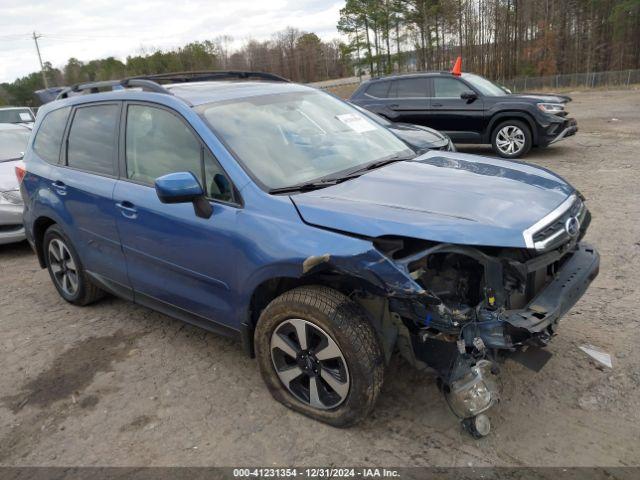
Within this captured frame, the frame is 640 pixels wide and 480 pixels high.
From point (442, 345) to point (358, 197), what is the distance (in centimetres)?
88

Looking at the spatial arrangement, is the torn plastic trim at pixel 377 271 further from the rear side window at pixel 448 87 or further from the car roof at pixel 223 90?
the rear side window at pixel 448 87

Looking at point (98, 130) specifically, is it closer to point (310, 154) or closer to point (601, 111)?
point (310, 154)

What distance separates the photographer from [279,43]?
8325 centimetres

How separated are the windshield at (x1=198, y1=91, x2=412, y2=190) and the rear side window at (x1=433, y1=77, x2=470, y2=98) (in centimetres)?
694

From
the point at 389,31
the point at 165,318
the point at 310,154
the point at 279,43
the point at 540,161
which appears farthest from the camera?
the point at 279,43

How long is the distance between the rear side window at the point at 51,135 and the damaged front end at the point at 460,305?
3.01 metres

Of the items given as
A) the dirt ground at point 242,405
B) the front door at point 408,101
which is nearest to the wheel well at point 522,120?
the front door at point 408,101

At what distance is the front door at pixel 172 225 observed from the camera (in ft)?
9.83

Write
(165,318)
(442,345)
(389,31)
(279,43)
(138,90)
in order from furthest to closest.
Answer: (279,43)
(389,31)
(165,318)
(138,90)
(442,345)

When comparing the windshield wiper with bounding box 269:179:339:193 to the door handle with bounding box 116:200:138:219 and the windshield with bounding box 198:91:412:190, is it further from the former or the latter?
the door handle with bounding box 116:200:138:219

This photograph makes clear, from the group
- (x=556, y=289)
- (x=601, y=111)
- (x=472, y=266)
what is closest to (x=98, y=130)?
(x=472, y=266)

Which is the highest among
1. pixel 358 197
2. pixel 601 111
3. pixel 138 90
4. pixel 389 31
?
pixel 389 31

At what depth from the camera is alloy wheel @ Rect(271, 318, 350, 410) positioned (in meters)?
2.70

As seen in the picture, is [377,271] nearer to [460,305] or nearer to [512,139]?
[460,305]
